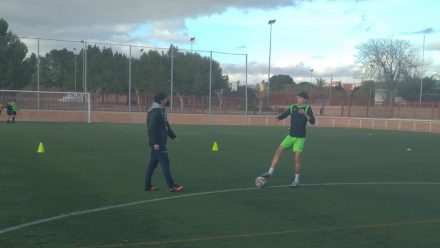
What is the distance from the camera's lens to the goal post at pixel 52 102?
117 feet

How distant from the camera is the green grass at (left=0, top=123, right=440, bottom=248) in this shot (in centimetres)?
585

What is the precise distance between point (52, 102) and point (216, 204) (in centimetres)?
3183

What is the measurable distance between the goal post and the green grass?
23390 mm

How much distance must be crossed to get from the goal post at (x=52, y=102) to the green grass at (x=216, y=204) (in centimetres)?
2339

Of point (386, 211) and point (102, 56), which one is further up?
point (102, 56)

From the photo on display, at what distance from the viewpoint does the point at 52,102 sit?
36.9 m

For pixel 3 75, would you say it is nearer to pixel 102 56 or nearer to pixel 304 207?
pixel 102 56

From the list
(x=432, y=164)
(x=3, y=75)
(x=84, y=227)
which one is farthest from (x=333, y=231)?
(x=3, y=75)

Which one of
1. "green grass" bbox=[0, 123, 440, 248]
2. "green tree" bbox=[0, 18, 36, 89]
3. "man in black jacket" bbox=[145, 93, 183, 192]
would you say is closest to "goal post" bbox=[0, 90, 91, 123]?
"green tree" bbox=[0, 18, 36, 89]

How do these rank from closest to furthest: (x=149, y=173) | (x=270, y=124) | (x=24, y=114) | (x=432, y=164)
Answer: (x=149, y=173) → (x=432, y=164) → (x=24, y=114) → (x=270, y=124)

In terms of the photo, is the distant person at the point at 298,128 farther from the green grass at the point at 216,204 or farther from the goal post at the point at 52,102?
the goal post at the point at 52,102

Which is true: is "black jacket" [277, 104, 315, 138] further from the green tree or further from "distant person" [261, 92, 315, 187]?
the green tree

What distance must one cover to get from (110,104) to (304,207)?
34.8 meters

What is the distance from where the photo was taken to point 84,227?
6.20 meters
